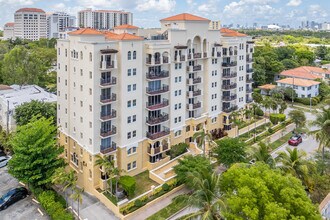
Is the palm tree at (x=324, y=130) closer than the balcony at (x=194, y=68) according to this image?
Yes

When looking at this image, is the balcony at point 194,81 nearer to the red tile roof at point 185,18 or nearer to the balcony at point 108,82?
the red tile roof at point 185,18

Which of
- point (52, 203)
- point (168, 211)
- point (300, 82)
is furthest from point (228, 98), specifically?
point (300, 82)

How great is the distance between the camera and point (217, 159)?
40.5m

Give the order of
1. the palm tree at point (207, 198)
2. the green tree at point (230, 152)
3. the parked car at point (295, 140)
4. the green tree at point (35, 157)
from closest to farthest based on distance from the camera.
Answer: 1. the palm tree at point (207, 198)
2. the green tree at point (35, 157)
3. the green tree at point (230, 152)
4. the parked car at point (295, 140)

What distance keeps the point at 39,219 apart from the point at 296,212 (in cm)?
2440

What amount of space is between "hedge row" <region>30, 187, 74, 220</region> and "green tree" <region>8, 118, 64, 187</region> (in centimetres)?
101

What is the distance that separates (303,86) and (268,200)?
212 ft

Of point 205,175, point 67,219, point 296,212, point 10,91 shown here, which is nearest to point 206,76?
point 205,175

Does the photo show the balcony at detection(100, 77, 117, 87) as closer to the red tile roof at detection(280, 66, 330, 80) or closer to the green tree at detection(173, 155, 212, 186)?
the green tree at detection(173, 155, 212, 186)

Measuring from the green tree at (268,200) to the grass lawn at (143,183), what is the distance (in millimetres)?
17310

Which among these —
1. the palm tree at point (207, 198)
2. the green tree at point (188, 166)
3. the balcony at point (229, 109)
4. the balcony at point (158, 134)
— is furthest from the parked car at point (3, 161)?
the balcony at point (229, 109)

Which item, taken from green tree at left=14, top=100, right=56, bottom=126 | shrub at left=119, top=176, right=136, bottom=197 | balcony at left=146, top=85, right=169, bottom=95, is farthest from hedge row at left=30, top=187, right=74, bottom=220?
balcony at left=146, top=85, right=169, bottom=95

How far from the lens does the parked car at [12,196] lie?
3344cm

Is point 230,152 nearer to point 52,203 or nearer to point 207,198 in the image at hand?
point 207,198
